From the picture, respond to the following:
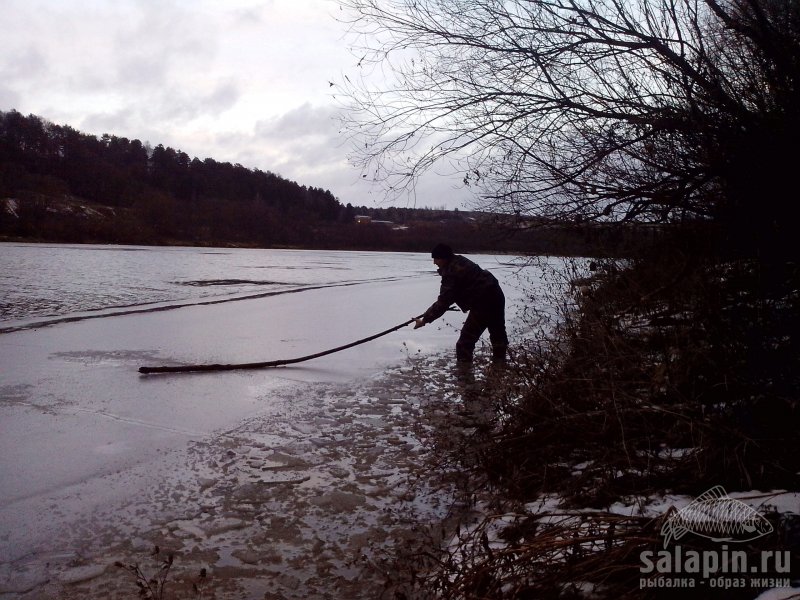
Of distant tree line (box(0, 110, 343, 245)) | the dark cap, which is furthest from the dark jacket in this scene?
distant tree line (box(0, 110, 343, 245))

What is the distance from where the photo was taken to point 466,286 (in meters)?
9.71

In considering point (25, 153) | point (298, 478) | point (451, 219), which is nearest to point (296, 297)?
point (451, 219)

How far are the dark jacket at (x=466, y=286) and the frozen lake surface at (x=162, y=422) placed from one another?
740mm

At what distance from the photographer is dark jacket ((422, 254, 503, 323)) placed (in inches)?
376

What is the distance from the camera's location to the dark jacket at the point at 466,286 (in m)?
9.56

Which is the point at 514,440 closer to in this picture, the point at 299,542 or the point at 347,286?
the point at 299,542

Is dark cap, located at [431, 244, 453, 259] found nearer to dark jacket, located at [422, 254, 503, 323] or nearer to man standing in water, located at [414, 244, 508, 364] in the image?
man standing in water, located at [414, 244, 508, 364]

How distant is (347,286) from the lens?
1038 inches

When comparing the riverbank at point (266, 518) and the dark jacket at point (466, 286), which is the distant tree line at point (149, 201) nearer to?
the dark jacket at point (466, 286)

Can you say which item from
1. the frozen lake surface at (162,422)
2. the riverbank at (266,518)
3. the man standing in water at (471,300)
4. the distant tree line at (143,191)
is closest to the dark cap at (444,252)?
the man standing in water at (471,300)

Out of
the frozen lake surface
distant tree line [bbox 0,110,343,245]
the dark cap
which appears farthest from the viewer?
distant tree line [bbox 0,110,343,245]

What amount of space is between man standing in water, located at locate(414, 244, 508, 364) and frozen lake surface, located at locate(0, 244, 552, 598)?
771 millimetres

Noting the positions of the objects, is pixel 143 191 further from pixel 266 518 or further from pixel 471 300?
pixel 266 518

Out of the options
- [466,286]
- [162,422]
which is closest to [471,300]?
[466,286]
